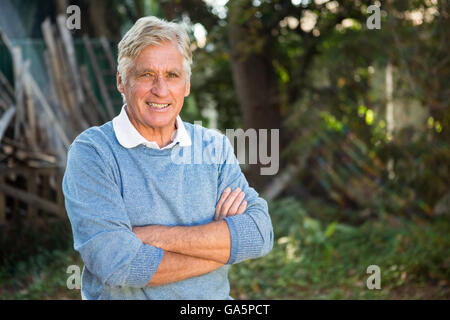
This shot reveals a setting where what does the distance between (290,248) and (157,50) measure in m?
A: 3.16

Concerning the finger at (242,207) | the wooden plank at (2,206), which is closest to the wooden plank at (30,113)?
the wooden plank at (2,206)

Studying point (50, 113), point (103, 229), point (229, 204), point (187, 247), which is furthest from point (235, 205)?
point (50, 113)

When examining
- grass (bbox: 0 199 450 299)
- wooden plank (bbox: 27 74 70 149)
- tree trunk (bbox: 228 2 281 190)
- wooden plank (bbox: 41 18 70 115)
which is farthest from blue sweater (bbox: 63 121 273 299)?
tree trunk (bbox: 228 2 281 190)

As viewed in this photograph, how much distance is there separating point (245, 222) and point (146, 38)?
0.76 metres

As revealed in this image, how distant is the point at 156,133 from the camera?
6.01 ft

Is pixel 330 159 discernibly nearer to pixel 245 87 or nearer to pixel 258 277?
pixel 245 87

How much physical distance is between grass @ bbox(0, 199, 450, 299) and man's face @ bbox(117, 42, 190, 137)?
1.70m

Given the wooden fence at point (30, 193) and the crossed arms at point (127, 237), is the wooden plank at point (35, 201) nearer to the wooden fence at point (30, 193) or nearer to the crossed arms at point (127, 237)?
the wooden fence at point (30, 193)

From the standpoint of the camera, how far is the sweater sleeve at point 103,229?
156 cm

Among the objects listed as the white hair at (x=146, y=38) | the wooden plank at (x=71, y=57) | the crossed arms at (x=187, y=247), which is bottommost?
the crossed arms at (x=187, y=247)

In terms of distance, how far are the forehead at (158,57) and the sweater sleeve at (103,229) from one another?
38 centimetres

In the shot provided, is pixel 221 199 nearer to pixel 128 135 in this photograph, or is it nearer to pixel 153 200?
pixel 153 200

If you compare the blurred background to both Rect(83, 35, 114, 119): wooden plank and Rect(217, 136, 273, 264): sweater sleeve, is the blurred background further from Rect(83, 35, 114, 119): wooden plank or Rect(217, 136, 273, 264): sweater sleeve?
Rect(217, 136, 273, 264): sweater sleeve

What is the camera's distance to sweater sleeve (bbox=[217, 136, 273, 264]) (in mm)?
1767
